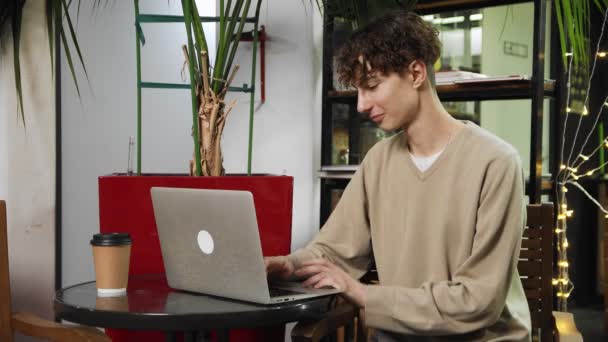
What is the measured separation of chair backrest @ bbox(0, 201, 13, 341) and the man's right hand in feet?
2.15

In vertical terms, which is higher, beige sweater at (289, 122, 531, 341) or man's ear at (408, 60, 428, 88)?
man's ear at (408, 60, 428, 88)

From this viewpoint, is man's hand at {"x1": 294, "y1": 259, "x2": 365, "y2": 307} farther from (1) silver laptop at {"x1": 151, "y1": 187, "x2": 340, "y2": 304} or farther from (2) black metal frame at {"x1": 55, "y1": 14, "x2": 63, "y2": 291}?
(2) black metal frame at {"x1": 55, "y1": 14, "x2": 63, "y2": 291}

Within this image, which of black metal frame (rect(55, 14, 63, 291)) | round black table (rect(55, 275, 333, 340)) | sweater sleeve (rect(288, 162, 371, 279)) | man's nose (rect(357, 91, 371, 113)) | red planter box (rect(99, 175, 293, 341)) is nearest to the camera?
round black table (rect(55, 275, 333, 340))

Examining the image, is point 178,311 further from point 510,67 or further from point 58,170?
point 510,67

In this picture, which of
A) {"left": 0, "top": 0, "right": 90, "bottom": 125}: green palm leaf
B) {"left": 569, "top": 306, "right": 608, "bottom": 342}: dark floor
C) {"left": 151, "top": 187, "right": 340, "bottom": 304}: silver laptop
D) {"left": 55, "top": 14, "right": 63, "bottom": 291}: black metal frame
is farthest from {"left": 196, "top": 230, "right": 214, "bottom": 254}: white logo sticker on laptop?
{"left": 569, "top": 306, "right": 608, "bottom": 342}: dark floor

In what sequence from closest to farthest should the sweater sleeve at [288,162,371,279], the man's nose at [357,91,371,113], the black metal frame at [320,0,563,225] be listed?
the man's nose at [357,91,371,113]
the sweater sleeve at [288,162,371,279]
the black metal frame at [320,0,563,225]

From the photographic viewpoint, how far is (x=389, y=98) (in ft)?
4.88

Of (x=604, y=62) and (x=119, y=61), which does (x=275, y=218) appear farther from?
(x=604, y=62)

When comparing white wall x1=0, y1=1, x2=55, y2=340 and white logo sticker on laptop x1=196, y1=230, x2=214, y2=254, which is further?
white wall x1=0, y1=1, x2=55, y2=340

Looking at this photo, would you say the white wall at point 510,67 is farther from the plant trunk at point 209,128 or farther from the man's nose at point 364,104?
the man's nose at point 364,104

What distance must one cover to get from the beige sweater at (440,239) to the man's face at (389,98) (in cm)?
Answer: 11

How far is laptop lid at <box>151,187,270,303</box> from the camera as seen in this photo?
128cm

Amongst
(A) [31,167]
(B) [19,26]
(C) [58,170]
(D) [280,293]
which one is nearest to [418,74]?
(D) [280,293]

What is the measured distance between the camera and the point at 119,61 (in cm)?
307
